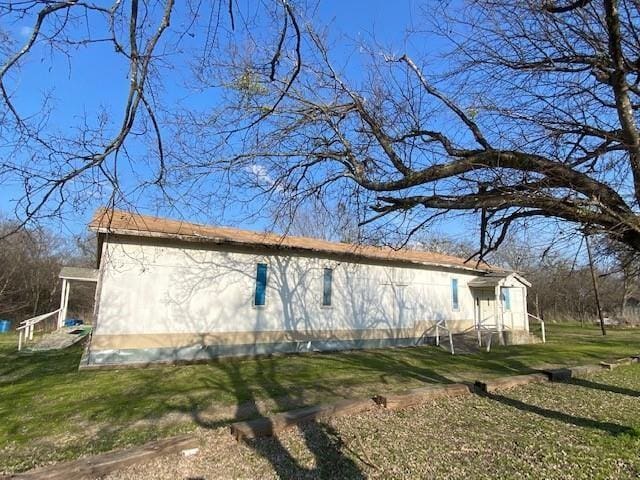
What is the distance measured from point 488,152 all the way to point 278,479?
4.56 metres

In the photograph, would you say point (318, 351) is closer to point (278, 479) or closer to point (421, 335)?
point (421, 335)

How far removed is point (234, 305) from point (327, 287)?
3786mm

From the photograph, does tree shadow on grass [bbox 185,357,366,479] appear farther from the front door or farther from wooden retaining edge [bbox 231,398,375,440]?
the front door

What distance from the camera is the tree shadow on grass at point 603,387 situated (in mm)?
8146

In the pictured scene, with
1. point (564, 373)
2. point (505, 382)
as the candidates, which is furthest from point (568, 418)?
point (564, 373)

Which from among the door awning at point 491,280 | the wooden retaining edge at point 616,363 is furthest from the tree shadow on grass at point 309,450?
the door awning at point 491,280

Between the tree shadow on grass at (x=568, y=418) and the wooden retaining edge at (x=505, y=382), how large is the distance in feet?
1.11

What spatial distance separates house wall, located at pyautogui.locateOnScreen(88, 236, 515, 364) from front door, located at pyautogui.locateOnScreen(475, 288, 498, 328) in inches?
167

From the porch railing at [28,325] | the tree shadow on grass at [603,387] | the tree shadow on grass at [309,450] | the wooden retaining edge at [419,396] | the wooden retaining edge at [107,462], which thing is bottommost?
the tree shadow on grass at [309,450]

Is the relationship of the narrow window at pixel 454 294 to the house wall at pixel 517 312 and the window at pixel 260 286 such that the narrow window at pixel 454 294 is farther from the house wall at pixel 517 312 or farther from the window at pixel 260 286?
the window at pixel 260 286

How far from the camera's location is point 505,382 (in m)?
8.28

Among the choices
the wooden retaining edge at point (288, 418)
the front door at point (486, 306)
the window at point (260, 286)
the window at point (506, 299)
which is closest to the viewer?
the wooden retaining edge at point (288, 418)

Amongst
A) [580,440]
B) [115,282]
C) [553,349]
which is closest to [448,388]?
[580,440]

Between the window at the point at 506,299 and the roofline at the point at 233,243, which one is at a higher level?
the roofline at the point at 233,243
